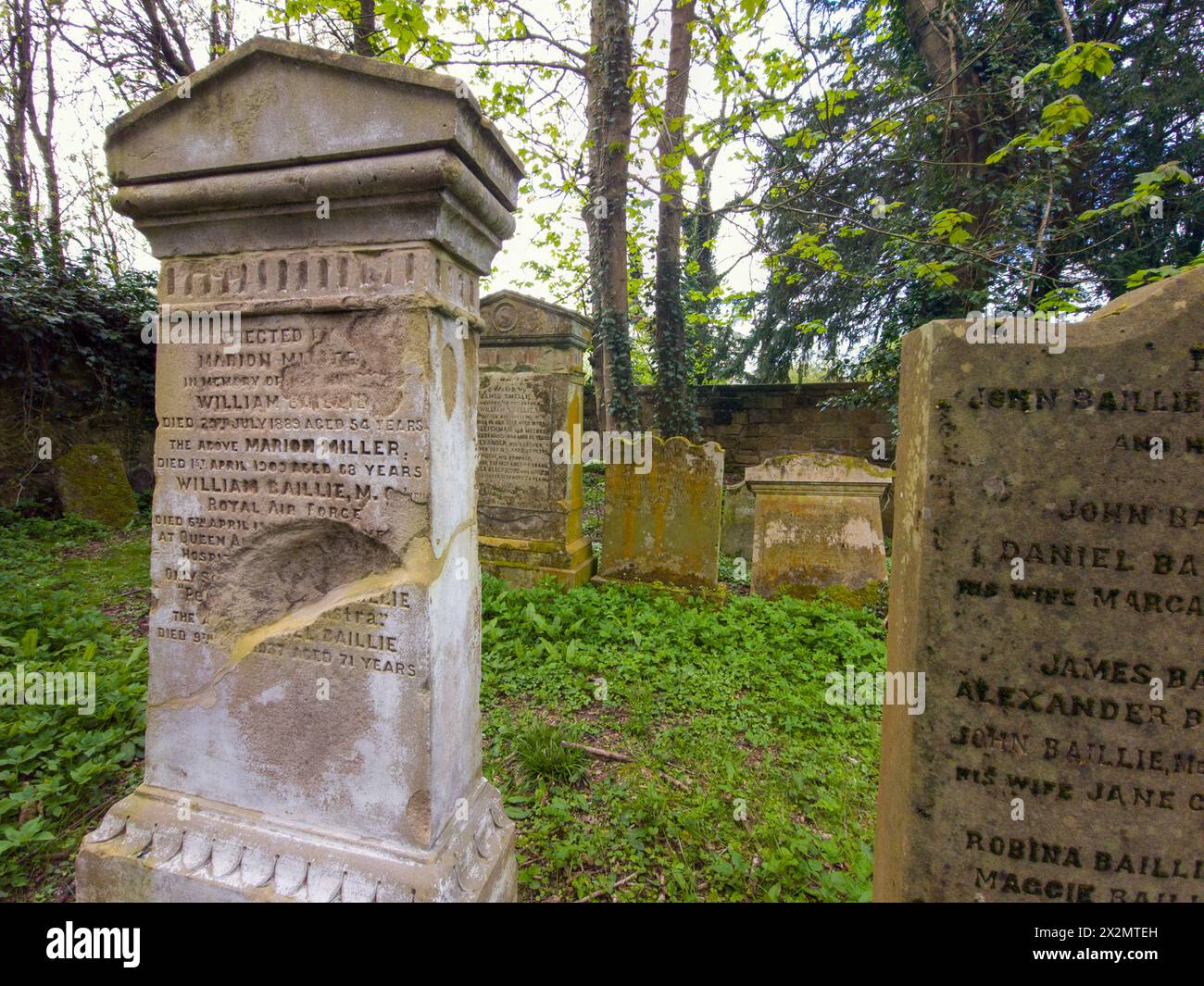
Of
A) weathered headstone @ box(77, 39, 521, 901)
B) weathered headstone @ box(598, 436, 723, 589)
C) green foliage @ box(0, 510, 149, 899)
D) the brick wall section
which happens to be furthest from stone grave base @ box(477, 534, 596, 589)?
the brick wall section

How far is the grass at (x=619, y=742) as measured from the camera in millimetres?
2242

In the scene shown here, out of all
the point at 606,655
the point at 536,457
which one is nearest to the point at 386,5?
the point at 536,457

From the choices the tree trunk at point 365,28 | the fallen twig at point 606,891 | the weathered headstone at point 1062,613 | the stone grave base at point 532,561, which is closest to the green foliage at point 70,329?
the tree trunk at point 365,28

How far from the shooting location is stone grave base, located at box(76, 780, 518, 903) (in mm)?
1703

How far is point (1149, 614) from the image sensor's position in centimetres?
139

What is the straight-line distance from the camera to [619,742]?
318 centimetres

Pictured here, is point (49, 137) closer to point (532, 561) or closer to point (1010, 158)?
point (532, 561)

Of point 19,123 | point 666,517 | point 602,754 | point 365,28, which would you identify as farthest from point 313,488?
point 19,123

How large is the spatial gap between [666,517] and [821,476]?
5.44 feet

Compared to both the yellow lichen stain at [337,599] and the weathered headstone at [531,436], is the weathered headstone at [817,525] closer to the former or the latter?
the weathered headstone at [531,436]

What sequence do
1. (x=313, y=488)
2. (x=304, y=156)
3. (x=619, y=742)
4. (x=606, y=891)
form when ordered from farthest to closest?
(x=619, y=742), (x=606, y=891), (x=313, y=488), (x=304, y=156)

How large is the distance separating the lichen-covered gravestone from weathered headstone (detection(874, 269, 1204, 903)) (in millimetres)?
8907

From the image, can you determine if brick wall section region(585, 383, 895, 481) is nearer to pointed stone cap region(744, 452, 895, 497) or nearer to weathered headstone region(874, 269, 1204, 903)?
pointed stone cap region(744, 452, 895, 497)
